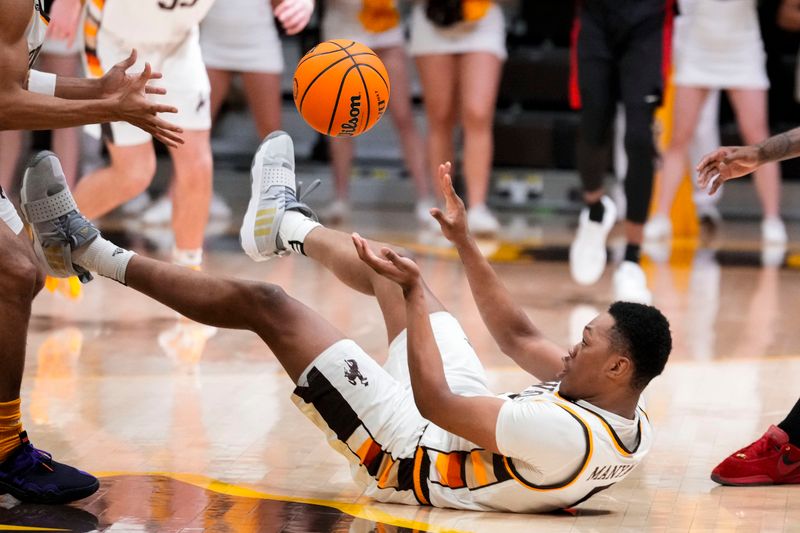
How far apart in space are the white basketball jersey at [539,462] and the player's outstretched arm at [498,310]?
322 millimetres

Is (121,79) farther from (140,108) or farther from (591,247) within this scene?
(591,247)

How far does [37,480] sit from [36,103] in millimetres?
1033

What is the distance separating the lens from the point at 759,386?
5.25 m

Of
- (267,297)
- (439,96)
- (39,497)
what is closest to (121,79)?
(267,297)

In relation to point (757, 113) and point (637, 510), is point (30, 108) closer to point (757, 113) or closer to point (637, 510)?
point (637, 510)

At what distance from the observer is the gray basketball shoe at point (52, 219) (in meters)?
4.25

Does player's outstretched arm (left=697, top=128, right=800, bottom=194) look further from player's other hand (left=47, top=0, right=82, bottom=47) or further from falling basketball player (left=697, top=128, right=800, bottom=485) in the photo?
player's other hand (left=47, top=0, right=82, bottom=47)

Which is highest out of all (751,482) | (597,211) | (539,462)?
(539,462)

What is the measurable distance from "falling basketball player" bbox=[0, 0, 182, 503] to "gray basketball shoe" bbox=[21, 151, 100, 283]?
0.48m

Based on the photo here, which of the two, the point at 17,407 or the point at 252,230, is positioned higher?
the point at 252,230

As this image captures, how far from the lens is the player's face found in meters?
3.50

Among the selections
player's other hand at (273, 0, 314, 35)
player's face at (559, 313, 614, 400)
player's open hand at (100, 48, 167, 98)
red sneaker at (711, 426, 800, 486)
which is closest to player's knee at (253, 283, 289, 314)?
player's open hand at (100, 48, 167, 98)

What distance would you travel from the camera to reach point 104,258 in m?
4.11

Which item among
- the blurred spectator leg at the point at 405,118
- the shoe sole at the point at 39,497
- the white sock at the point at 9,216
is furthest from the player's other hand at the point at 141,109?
the blurred spectator leg at the point at 405,118
